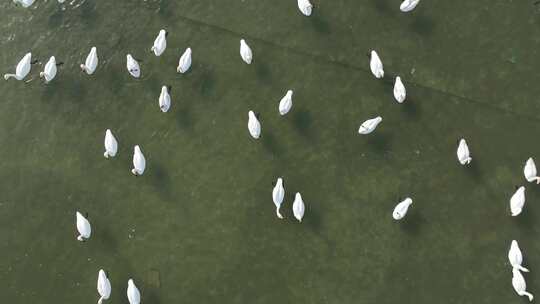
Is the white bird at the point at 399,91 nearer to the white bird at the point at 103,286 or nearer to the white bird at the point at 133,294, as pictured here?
the white bird at the point at 133,294

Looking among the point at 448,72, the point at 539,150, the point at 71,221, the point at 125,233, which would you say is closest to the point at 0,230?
the point at 71,221

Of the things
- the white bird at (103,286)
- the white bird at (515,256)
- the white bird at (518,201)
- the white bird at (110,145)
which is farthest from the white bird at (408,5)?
the white bird at (103,286)

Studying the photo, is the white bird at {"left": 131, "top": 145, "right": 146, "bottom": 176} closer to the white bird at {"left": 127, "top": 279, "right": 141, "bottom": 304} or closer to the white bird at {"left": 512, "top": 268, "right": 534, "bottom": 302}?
the white bird at {"left": 127, "top": 279, "right": 141, "bottom": 304}

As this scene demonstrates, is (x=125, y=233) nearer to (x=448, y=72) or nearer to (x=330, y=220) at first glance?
(x=330, y=220)

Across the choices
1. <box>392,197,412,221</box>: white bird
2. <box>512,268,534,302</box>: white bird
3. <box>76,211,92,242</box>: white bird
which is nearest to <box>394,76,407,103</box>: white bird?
<box>392,197,412,221</box>: white bird

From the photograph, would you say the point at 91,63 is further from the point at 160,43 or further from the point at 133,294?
the point at 133,294

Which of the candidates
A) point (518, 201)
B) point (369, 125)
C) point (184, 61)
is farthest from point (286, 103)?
point (518, 201)
